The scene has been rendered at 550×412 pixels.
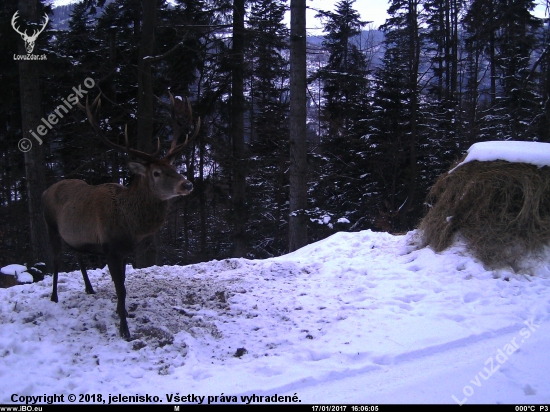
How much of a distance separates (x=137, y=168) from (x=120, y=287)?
4.91 ft

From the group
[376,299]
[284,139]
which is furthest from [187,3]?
[376,299]

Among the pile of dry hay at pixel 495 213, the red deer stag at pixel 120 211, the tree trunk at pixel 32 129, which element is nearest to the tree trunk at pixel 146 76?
the tree trunk at pixel 32 129

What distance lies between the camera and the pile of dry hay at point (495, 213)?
6461 mm

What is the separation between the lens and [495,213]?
679cm

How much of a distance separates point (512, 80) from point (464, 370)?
2179 centimetres

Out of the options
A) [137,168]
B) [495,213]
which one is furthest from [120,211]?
[495,213]

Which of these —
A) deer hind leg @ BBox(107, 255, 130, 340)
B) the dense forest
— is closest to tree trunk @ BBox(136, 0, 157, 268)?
the dense forest

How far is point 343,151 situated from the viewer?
73.1 feet

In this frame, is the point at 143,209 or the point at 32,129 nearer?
the point at 143,209

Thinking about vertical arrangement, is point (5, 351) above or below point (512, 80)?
below

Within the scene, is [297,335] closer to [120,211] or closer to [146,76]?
[120,211]

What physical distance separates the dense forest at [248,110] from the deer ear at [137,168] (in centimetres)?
545

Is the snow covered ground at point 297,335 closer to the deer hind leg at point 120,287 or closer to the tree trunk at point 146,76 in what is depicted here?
the deer hind leg at point 120,287

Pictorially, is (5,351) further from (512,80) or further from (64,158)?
(512,80)
